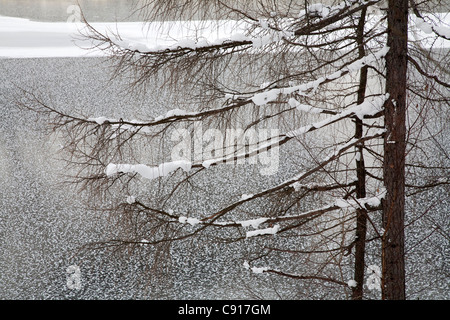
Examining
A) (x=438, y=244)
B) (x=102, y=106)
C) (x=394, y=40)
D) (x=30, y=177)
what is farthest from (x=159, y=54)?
(x=102, y=106)

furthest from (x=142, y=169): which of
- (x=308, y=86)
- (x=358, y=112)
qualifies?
(x=358, y=112)

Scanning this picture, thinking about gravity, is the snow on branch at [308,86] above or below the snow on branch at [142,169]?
above

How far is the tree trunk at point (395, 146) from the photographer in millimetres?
2113

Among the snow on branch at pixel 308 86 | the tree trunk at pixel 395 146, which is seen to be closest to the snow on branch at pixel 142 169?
the snow on branch at pixel 308 86

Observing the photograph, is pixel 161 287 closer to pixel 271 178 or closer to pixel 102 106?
pixel 271 178

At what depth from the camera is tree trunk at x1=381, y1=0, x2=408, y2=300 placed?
6.93ft

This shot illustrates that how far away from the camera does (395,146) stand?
2109 millimetres

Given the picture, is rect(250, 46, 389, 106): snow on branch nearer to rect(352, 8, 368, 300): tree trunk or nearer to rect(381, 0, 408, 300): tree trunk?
rect(381, 0, 408, 300): tree trunk

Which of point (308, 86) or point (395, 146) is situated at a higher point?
point (308, 86)

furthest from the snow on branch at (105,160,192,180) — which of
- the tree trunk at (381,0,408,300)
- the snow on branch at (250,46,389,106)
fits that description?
the tree trunk at (381,0,408,300)

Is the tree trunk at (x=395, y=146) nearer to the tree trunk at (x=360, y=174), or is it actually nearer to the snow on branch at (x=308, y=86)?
the snow on branch at (x=308, y=86)

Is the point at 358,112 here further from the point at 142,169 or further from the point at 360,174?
the point at 142,169

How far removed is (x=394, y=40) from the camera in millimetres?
2186
